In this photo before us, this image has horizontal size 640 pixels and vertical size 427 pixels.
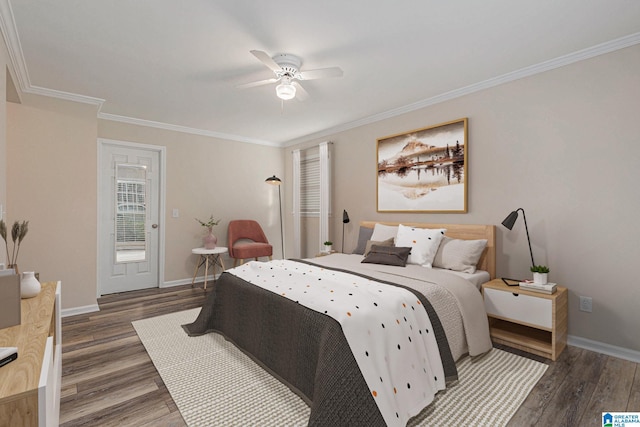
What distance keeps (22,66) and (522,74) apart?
182 inches

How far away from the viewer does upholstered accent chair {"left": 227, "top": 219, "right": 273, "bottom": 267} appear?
4879mm

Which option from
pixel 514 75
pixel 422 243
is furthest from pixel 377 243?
pixel 514 75

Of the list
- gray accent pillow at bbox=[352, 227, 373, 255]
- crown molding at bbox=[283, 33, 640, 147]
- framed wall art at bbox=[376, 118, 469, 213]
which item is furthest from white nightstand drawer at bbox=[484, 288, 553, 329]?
crown molding at bbox=[283, 33, 640, 147]

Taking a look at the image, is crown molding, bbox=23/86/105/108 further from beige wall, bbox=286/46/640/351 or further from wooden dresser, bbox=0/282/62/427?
beige wall, bbox=286/46/640/351

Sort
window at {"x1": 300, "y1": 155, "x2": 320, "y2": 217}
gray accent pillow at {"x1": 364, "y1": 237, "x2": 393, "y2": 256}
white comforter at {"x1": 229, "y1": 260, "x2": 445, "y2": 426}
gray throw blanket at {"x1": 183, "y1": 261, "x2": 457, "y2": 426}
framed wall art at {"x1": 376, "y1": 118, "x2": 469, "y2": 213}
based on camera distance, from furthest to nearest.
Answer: window at {"x1": 300, "y1": 155, "x2": 320, "y2": 217} → gray accent pillow at {"x1": 364, "y1": 237, "x2": 393, "y2": 256} → framed wall art at {"x1": 376, "y1": 118, "x2": 469, "y2": 213} → white comforter at {"x1": 229, "y1": 260, "x2": 445, "y2": 426} → gray throw blanket at {"x1": 183, "y1": 261, "x2": 457, "y2": 426}

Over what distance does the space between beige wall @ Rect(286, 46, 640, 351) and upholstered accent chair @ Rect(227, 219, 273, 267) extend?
9.96 feet

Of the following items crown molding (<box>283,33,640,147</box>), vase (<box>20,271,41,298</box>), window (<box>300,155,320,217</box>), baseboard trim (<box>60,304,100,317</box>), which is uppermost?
crown molding (<box>283,33,640,147</box>)

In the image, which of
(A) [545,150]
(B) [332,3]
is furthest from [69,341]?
(A) [545,150]

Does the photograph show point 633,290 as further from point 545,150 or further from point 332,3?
point 332,3

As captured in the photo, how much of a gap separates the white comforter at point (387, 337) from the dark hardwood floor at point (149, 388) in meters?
0.56

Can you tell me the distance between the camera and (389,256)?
10.5 feet

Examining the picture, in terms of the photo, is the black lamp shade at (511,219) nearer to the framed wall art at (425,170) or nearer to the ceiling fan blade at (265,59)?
the framed wall art at (425,170)

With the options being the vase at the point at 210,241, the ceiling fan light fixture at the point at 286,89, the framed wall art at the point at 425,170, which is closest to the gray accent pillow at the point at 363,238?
the framed wall art at the point at 425,170

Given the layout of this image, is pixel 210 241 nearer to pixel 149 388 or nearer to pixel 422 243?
pixel 149 388
